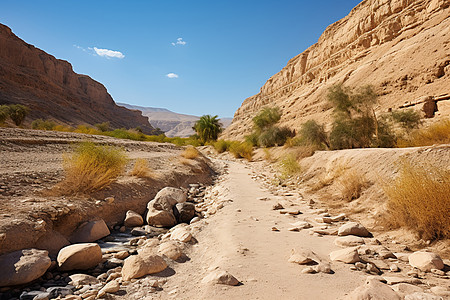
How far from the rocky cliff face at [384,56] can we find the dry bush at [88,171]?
19.7 meters

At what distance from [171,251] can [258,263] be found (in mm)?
1293

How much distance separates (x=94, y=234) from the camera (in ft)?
13.7

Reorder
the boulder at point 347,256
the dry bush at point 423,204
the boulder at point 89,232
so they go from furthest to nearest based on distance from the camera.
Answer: the boulder at point 89,232, the dry bush at point 423,204, the boulder at point 347,256

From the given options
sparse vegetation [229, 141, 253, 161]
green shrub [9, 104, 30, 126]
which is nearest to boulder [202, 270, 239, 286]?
sparse vegetation [229, 141, 253, 161]

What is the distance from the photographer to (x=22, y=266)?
109 inches

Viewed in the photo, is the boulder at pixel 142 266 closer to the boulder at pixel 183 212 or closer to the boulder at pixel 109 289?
the boulder at pixel 109 289

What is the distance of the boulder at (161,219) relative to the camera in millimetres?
5117

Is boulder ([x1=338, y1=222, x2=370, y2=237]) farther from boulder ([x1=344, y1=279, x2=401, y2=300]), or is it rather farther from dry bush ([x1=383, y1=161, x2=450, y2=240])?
boulder ([x1=344, y1=279, x2=401, y2=300])

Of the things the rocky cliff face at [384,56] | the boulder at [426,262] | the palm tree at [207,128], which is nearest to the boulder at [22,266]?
the boulder at [426,262]

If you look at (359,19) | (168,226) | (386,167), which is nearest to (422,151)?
(386,167)

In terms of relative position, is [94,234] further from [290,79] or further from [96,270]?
[290,79]

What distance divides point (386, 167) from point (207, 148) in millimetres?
31507

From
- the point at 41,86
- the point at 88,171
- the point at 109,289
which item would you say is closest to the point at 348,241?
the point at 109,289

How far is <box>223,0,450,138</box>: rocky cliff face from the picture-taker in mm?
19844
